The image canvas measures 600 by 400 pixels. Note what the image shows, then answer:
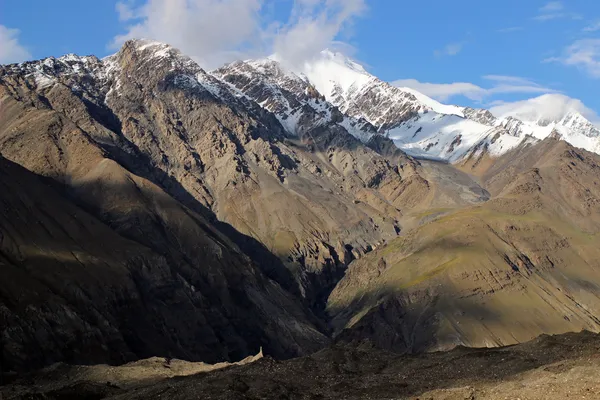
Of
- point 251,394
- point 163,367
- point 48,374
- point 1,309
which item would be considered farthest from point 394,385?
point 1,309

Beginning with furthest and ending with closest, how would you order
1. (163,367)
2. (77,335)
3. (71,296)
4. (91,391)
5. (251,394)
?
1. (71,296)
2. (77,335)
3. (163,367)
4. (91,391)
5. (251,394)

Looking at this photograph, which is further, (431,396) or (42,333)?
(42,333)

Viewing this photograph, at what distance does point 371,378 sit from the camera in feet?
265

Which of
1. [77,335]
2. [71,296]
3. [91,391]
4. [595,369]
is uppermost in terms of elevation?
[71,296]

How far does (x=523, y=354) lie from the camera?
3388 inches

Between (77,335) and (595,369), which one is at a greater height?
(77,335)

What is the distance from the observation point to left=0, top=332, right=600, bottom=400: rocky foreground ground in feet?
195

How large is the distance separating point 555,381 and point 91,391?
166ft

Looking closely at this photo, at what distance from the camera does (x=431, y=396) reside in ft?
194

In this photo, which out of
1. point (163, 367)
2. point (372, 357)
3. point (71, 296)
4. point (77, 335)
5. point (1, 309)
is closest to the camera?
point (372, 357)

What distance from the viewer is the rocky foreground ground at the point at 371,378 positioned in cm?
5938

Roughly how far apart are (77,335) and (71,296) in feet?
65.5

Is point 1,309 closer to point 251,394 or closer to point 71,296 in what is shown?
point 71,296

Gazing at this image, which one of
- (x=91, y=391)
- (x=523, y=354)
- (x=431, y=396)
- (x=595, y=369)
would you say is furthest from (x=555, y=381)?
(x=91, y=391)
